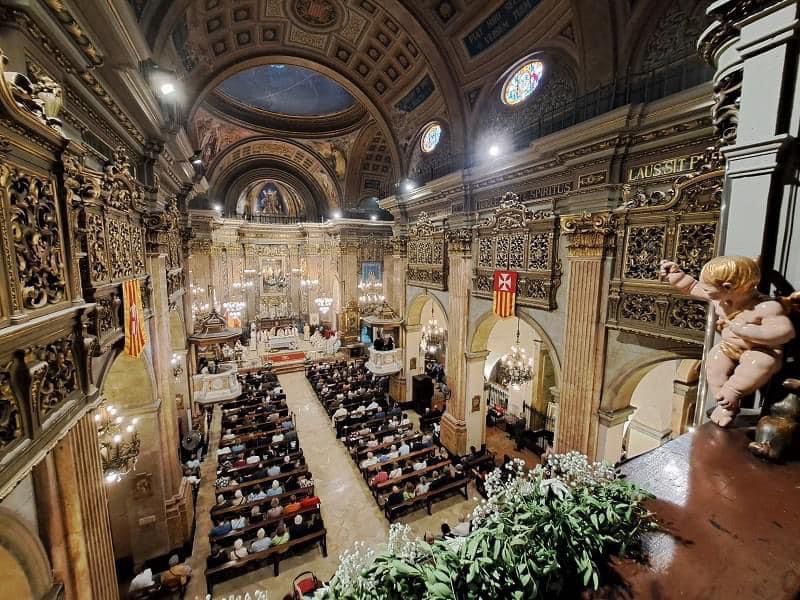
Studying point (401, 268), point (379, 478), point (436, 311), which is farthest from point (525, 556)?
point (436, 311)

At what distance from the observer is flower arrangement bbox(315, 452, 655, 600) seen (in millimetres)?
1634

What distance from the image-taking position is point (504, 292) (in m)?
8.84

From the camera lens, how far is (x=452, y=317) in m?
10.8

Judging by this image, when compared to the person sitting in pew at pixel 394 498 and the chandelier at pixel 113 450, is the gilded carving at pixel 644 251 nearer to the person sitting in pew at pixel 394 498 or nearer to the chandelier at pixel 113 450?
the person sitting in pew at pixel 394 498

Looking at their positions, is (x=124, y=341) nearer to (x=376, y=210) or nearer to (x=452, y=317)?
(x=452, y=317)

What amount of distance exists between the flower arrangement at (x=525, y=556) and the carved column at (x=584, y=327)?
5439mm

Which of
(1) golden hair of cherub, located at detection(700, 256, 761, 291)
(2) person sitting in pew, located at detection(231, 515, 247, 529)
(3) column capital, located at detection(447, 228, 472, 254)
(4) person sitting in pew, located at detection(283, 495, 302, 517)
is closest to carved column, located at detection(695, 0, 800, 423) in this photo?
(1) golden hair of cherub, located at detection(700, 256, 761, 291)

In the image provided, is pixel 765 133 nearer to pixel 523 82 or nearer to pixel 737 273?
pixel 737 273

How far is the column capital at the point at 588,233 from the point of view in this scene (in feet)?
20.5

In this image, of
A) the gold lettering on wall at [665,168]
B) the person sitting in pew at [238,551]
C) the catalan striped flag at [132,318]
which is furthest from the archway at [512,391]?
the catalan striped flag at [132,318]

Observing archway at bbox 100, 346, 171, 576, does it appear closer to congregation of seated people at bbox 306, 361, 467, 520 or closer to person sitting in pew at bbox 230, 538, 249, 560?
person sitting in pew at bbox 230, 538, 249, 560

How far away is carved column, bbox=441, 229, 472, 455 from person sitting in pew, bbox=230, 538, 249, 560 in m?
6.39

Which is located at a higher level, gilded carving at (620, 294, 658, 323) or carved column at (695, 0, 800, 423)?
carved column at (695, 0, 800, 423)

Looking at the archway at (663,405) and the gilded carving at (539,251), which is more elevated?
the gilded carving at (539,251)
